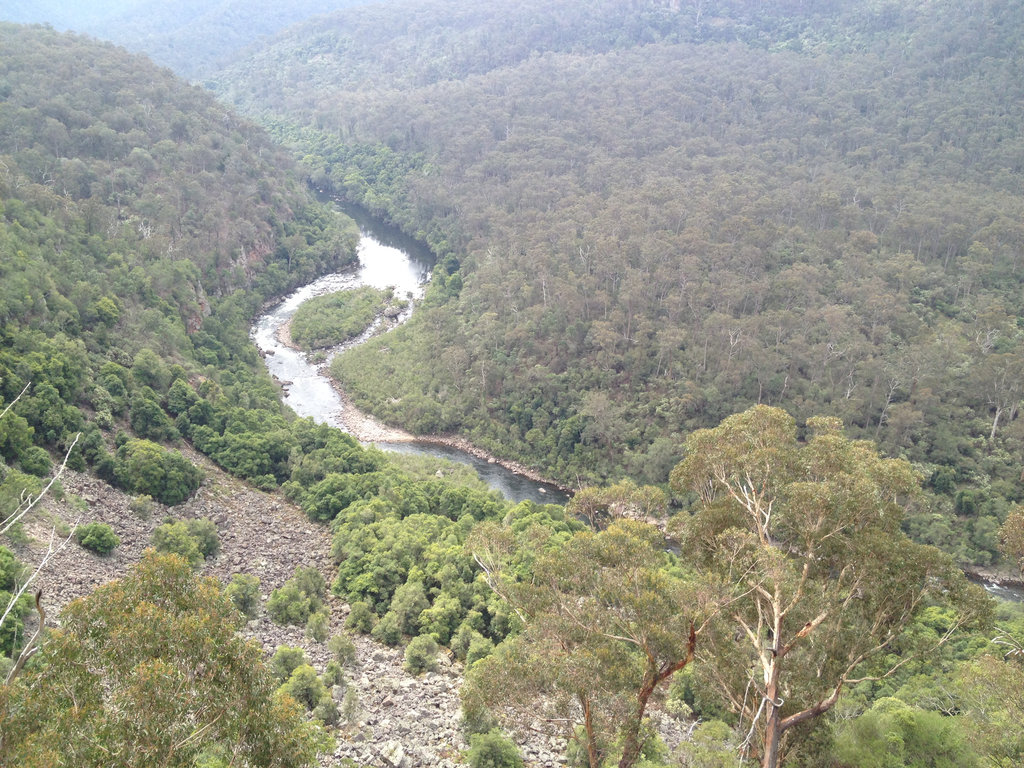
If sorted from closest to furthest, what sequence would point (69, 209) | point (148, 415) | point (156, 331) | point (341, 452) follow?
point (148, 415)
point (341, 452)
point (156, 331)
point (69, 209)

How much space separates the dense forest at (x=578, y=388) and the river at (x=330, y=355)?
6.07 ft

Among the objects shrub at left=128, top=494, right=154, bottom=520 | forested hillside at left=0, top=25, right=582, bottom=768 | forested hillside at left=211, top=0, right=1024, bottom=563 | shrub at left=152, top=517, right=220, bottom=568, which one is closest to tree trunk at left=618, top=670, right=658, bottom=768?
forested hillside at left=0, top=25, right=582, bottom=768

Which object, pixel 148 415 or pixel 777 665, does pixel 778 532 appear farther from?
pixel 148 415

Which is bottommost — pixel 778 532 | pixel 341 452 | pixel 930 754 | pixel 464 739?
pixel 341 452

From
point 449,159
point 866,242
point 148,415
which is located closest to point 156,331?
point 148,415

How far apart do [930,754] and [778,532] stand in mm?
5466

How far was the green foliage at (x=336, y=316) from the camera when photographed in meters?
63.6

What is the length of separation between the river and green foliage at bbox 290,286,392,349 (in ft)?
4.88

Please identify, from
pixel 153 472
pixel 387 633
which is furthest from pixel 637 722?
pixel 153 472

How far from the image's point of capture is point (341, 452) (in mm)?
40469

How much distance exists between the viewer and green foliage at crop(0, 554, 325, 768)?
9.11 meters

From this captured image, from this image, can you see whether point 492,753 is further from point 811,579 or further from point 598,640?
point 811,579

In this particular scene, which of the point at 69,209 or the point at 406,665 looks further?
the point at 69,209

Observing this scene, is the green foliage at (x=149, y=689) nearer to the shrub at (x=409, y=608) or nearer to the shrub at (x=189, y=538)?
the shrub at (x=409, y=608)
